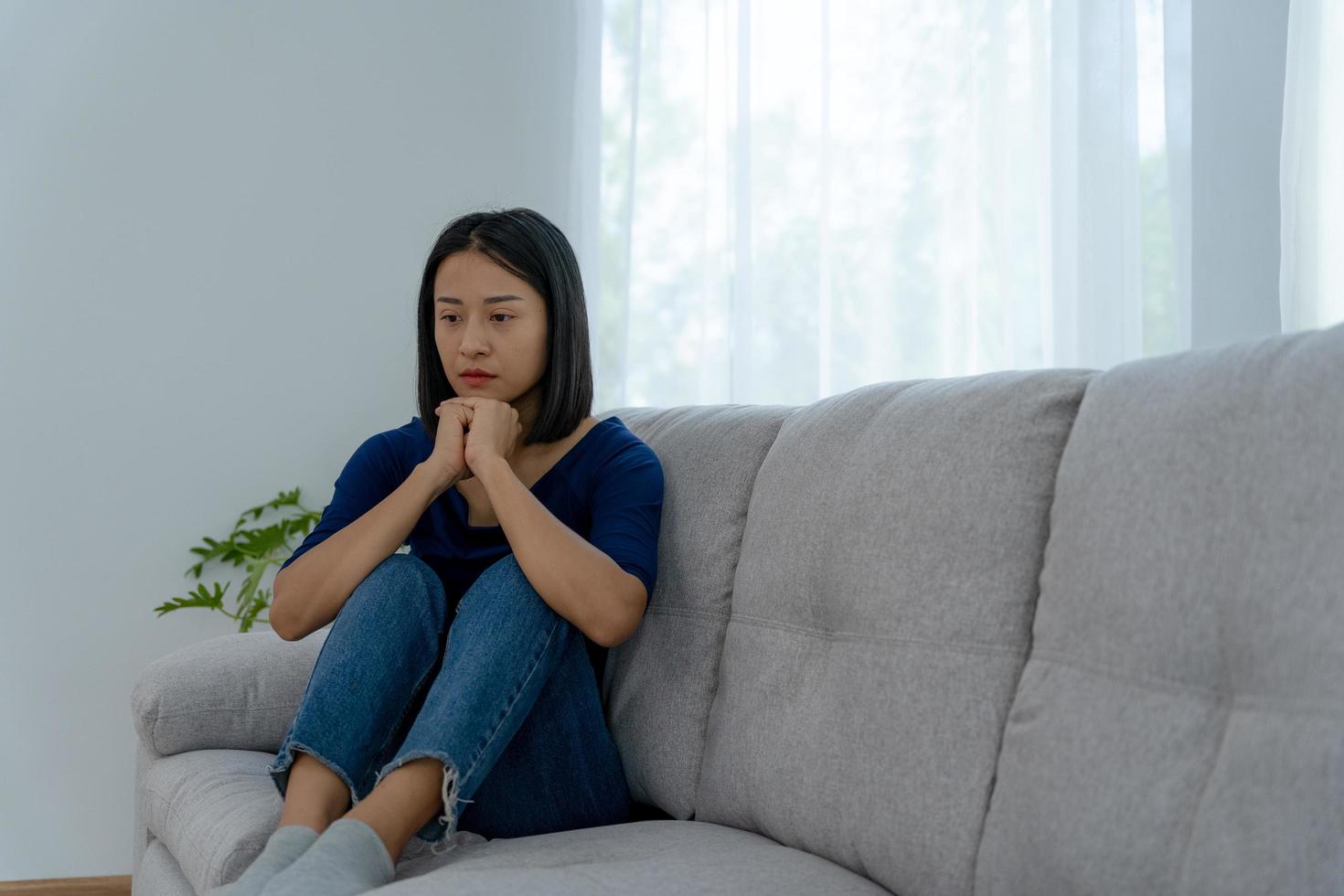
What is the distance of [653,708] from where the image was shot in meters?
1.65

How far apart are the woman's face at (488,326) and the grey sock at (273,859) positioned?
27.8 inches

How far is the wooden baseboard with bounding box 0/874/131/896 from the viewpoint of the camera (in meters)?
2.81

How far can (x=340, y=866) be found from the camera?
118cm

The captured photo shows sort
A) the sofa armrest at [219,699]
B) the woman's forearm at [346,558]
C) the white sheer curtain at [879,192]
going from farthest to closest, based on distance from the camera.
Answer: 1. the white sheer curtain at [879,192]
2. the sofa armrest at [219,699]
3. the woman's forearm at [346,558]

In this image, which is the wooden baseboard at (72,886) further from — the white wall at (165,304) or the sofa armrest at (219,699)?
the sofa armrest at (219,699)

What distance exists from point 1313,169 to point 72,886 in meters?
2.87

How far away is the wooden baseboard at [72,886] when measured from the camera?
281 centimetres

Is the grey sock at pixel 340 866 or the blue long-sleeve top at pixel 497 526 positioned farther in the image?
the blue long-sleeve top at pixel 497 526

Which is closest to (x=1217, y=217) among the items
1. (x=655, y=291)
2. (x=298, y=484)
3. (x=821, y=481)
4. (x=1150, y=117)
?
(x=1150, y=117)

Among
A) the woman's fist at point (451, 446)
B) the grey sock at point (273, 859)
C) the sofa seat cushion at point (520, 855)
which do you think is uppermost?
the woman's fist at point (451, 446)

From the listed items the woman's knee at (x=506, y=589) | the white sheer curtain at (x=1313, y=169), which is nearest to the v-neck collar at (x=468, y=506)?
the woman's knee at (x=506, y=589)

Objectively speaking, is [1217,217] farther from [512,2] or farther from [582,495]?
[512,2]

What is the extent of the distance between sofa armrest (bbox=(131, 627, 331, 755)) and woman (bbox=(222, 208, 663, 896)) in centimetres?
39

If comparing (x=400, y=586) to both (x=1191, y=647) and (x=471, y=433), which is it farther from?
(x=1191, y=647)
